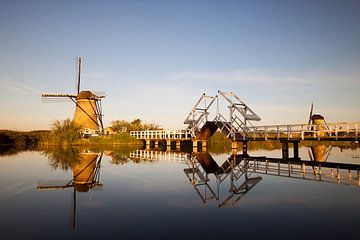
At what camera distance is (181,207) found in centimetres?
886

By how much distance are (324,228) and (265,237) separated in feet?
4.89

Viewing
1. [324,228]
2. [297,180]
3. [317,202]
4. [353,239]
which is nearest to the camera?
[353,239]

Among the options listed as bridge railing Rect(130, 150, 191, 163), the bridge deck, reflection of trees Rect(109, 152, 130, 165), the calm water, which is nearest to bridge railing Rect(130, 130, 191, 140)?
the bridge deck

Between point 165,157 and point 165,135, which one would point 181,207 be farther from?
point 165,135

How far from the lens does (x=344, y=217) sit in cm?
750

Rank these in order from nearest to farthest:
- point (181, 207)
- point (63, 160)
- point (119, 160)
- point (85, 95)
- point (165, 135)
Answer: point (181, 207) → point (63, 160) → point (119, 160) → point (165, 135) → point (85, 95)

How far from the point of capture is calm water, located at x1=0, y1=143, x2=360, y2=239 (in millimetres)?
6426

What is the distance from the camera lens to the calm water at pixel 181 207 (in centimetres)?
643

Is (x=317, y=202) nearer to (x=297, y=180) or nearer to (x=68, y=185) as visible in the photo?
(x=297, y=180)

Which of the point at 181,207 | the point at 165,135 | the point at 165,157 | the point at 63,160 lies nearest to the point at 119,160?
the point at 63,160

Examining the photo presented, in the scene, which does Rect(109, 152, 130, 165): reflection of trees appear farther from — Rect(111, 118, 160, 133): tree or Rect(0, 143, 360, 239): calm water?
Rect(111, 118, 160, 133): tree

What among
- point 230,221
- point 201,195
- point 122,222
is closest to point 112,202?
point 122,222

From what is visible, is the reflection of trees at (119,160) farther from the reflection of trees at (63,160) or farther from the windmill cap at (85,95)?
the windmill cap at (85,95)

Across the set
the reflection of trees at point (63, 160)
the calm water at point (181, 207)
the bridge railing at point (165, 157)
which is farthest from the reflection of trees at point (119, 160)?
the calm water at point (181, 207)
